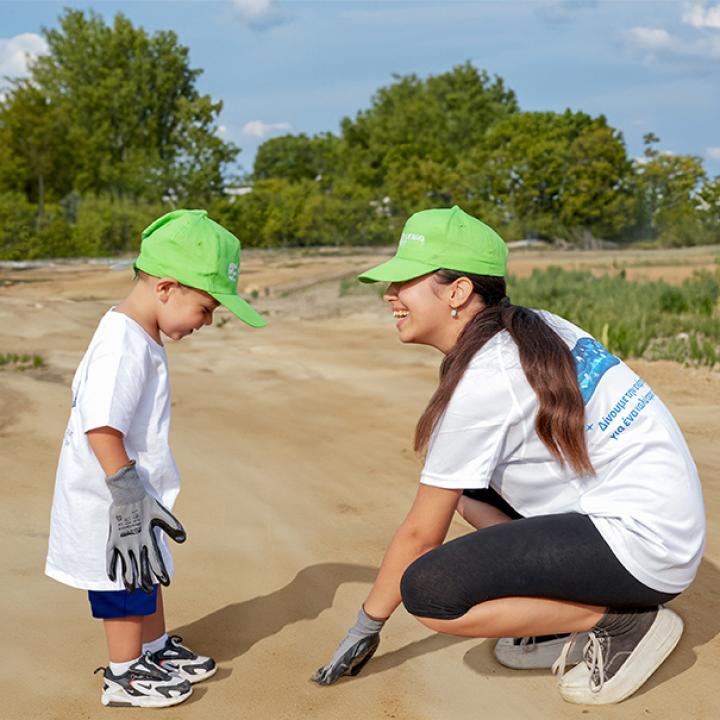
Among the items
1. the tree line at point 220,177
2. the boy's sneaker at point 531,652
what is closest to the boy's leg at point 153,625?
the boy's sneaker at point 531,652

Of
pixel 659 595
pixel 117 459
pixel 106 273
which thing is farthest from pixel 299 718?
pixel 106 273

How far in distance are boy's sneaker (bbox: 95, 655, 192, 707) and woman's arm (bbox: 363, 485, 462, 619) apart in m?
0.54

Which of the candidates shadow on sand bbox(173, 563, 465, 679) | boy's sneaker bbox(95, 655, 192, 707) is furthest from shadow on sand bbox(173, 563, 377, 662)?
boy's sneaker bbox(95, 655, 192, 707)

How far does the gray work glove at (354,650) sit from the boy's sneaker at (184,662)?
31 centimetres

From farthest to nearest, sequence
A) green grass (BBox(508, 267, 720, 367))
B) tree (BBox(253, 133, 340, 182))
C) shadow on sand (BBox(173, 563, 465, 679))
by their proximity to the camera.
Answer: tree (BBox(253, 133, 340, 182))
green grass (BBox(508, 267, 720, 367))
shadow on sand (BBox(173, 563, 465, 679))

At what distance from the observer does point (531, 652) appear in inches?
105

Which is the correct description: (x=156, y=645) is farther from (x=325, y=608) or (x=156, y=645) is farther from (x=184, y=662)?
(x=325, y=608)

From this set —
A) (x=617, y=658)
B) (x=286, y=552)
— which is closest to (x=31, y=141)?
(x=286, y=552)

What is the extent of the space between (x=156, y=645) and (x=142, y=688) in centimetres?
19

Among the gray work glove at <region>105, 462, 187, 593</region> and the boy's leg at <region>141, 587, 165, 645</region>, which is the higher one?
the gray work glove at <region>105, 462, 187, 593</region>

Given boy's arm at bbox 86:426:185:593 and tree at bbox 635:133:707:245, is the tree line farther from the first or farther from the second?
boy's arm at bbox 86:426:185:593

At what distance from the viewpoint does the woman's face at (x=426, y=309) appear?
2445 mm

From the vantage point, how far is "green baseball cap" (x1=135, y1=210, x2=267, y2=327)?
2.43 metres

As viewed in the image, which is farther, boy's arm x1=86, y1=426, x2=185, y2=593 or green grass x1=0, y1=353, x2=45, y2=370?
green grass x1=0, y1=353, x2=45, y2=370
